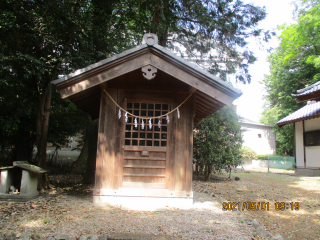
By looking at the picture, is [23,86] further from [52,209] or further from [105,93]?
[52,209]

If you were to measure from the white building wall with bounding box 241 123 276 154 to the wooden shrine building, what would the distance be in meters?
25.2

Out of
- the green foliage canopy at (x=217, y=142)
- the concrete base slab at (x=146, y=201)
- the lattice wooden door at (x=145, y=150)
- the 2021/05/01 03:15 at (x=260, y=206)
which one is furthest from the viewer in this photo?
the green foliage canopy at (x=217, y=142)

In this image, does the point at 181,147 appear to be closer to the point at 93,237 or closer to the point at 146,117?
the point at 146,117

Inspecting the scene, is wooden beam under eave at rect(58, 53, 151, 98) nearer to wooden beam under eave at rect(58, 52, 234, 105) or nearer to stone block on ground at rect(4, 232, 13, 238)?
wooden beam under eave at rect(58, 52, 234, 105)

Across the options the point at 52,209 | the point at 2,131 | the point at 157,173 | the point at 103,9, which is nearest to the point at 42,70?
the point at 103,9

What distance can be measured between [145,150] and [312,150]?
12663 mm

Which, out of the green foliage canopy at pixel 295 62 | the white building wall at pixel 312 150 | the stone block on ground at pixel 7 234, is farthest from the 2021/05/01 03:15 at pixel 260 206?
the green foliage canopy at pixel 295 62

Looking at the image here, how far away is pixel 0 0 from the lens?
6.44m

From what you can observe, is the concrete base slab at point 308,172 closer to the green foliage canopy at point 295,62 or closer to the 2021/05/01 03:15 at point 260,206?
the green foliage canopy at point 295,62

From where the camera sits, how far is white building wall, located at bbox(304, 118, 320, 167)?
44.8 ft

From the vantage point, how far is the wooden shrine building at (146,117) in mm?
5418

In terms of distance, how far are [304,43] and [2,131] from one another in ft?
74.7

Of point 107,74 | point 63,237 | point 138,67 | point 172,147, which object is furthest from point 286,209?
point 107,74

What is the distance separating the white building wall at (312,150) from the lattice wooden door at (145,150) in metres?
12.0
